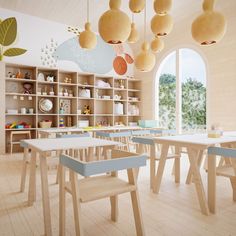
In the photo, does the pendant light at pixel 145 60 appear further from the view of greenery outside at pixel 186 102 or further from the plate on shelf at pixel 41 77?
the plate on shelf at pixel 41 77

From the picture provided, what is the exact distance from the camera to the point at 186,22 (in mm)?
5543

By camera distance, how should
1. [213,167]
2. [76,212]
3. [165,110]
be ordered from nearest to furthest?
[76,212] → [213,167] → [165,110]

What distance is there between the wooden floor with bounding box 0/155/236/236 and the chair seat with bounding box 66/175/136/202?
15.0 inches

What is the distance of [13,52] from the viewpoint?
5.62 m

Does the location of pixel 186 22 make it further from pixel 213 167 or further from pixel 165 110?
pixel 213 167

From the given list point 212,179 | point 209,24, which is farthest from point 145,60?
point 212,179

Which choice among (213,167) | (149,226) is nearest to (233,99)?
(213,167)

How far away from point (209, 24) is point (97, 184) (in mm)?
1474

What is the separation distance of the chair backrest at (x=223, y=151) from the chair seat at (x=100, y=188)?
883 mm

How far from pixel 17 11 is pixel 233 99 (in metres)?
5.18

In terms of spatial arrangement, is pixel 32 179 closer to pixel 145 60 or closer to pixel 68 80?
pixel 145 60

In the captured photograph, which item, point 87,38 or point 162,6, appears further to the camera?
point 87,38

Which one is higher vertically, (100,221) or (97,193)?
(97,193)

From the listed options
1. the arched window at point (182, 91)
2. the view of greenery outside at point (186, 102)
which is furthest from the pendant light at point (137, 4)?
the view of greenery outside at point (186, 102)
